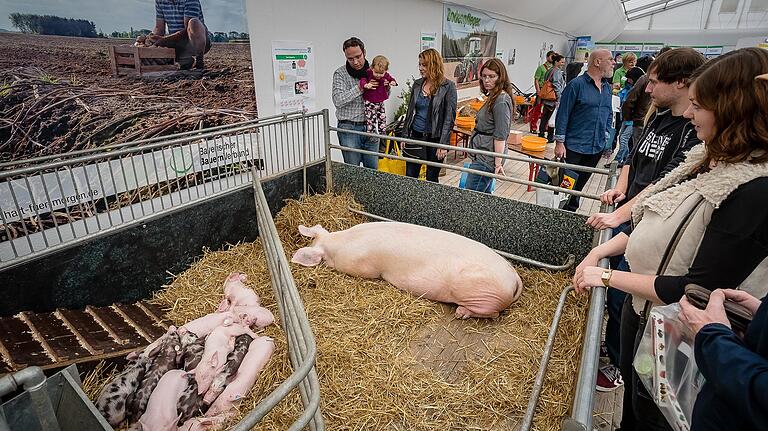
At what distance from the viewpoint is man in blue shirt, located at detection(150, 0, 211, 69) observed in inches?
130

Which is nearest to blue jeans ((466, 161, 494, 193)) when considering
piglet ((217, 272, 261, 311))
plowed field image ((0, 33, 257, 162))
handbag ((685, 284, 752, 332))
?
piglet ((217, 272, 261, 311))

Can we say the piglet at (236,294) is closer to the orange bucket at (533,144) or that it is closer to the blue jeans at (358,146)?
the blue jeans at (358,146)

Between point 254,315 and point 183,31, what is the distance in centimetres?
256

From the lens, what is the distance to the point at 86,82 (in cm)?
298

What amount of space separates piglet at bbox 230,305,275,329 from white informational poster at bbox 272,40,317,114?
8.92 feet

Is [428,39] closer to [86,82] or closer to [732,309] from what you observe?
[86,82]

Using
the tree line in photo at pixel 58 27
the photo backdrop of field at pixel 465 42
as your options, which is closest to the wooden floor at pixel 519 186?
the photo backdrop of field at pixel 465 42

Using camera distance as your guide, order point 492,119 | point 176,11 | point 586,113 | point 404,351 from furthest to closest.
Answer: point 586,113 < point 492,119 < point 176,11 < point 404,351

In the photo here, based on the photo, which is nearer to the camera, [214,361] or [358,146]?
[214,361]

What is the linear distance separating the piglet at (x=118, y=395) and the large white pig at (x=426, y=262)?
1.29 m

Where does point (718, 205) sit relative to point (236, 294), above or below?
above

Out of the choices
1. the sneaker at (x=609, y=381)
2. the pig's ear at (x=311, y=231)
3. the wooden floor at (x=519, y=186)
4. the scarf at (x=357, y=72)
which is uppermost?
the scarf at (x=357, y=72)

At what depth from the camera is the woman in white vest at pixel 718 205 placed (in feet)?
3.89

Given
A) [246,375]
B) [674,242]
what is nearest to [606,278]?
[674,242]
